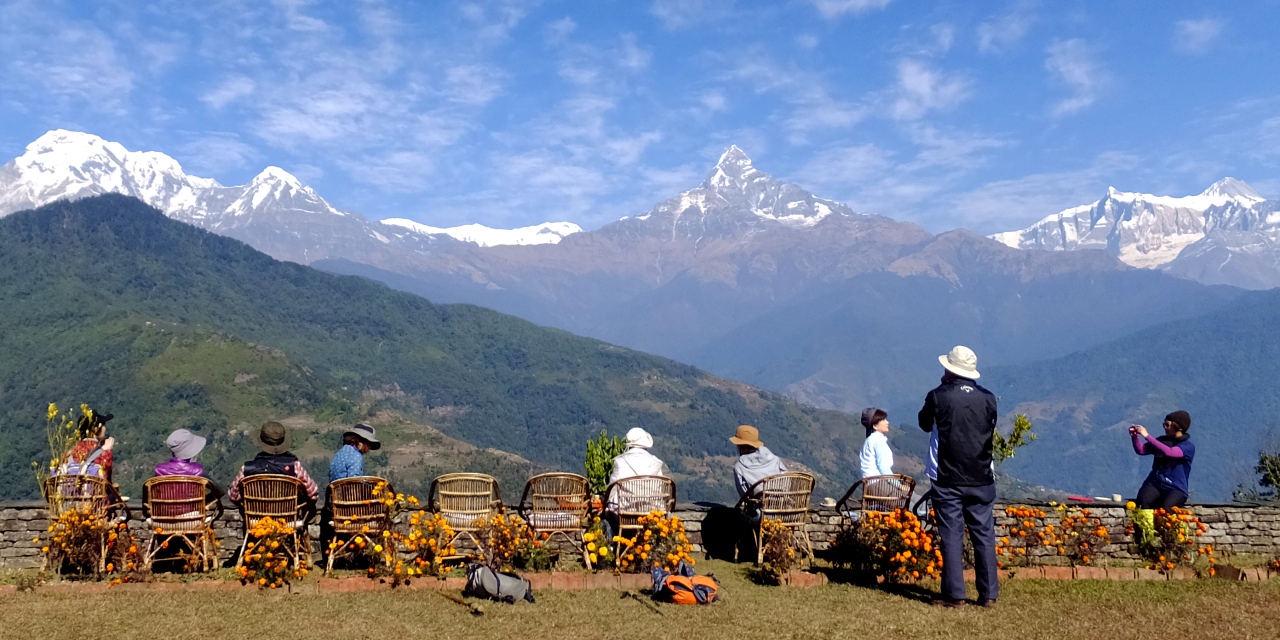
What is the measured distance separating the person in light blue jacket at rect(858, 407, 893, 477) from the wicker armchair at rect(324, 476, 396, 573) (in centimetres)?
526

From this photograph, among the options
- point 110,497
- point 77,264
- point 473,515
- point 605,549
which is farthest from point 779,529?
point 77,264

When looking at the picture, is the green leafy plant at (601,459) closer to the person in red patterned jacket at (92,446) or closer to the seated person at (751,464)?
the seated person at (751,464)

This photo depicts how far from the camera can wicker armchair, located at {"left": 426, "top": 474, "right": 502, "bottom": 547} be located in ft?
29.1

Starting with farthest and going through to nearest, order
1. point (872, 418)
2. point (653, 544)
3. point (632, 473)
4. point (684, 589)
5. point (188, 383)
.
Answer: point (188, 383)
point (872, 418)
point (632, 473)
point (653, 544)
point (684, 589)

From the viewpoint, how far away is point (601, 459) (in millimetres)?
11719

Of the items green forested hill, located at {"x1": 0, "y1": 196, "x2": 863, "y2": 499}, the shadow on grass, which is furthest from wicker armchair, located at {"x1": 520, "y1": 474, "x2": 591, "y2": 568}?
green forested hill, located at {"x1": 0, "y1": 196, "x2": 863, "y2": 499}

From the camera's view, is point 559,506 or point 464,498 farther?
point 559,506

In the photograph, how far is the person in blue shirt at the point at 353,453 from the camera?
916 cm

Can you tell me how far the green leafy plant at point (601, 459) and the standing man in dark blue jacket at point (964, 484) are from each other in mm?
4513

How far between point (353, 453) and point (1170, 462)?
29.1 ft

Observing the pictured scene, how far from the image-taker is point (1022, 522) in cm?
909

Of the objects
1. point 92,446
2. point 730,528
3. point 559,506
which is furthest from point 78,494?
point 730,528

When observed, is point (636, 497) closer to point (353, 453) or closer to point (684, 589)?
point (684, 589)

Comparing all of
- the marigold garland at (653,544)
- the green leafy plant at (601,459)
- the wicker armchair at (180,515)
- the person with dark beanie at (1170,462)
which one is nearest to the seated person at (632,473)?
the marigold garland at (653,544)
